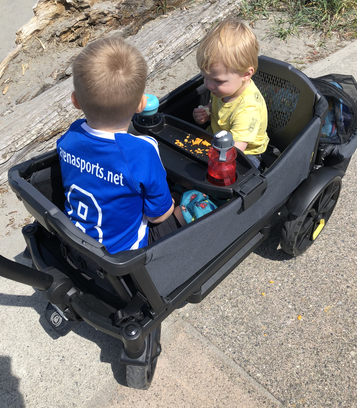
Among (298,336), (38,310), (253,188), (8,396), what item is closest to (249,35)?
(253,188)

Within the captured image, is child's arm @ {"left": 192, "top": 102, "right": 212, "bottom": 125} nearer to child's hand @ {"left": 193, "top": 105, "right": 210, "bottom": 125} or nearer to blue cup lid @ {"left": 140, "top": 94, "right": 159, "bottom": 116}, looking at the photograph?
child's hand @ {"left": 193, "top": 105, "right": 210, "bottom": 125}

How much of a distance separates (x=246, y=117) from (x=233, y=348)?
1.18 m

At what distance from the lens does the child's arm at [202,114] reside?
232 centimetres

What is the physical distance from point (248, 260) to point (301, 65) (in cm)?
244

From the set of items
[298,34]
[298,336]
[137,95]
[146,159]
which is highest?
[137,95]

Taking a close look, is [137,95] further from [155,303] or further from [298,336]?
[298,336]

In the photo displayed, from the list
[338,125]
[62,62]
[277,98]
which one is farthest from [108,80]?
[62,62]

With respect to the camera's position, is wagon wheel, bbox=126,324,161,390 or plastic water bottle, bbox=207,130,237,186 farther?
wagon wheel, bbox=126,324,161,390

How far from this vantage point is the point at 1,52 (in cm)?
450

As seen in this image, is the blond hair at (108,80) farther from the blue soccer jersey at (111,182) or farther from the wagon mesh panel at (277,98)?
the wagon mesh panel at (277,98)

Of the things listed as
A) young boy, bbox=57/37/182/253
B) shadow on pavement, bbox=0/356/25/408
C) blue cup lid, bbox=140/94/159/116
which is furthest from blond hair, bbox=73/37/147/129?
shadow on pavement, bbox=0/356/25/408

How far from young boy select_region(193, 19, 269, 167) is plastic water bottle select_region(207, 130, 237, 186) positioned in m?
0.35

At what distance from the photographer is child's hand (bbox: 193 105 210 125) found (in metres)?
2.33

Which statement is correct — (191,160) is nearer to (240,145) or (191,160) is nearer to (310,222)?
(240,145)
